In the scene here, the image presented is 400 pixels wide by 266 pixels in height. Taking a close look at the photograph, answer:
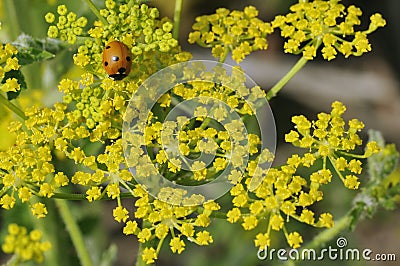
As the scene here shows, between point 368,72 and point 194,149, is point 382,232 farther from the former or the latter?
point 194,149

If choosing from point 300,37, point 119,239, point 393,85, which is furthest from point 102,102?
point 393,85

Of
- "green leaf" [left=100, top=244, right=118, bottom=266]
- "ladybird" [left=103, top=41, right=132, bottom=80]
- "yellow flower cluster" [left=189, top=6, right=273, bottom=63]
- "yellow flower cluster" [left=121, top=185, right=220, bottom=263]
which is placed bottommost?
"green leaf" [left=100, top=244, right=118, bottom=266]

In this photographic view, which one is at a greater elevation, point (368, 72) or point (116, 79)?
point (116, 79)

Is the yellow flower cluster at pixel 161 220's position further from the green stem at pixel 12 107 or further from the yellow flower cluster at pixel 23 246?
the green stem at pixel 12 107

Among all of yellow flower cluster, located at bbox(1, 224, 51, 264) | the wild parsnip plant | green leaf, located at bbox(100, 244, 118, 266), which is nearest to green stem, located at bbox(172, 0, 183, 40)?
the wild parsnip plant

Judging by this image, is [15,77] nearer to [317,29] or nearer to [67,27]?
[67,27]

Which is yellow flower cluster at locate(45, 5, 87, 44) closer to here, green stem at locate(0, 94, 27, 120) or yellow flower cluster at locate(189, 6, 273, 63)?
green stem at locate(0, 94, 27, 120)
